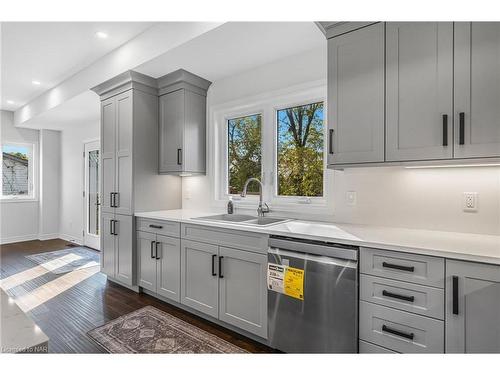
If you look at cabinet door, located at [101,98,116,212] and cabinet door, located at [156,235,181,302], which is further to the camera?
cabinet door, located at [101,98,116,212]

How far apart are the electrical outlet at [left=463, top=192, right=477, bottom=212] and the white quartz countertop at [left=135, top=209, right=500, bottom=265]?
0.55 ft

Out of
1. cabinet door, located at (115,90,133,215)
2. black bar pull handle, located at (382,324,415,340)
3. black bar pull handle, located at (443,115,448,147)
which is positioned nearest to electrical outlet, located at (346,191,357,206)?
black bar pull handle, located at (443,115,448,147)

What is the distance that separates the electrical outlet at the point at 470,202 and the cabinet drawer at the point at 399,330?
0.83 metres

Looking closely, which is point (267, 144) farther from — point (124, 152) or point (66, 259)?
point (66, 259)

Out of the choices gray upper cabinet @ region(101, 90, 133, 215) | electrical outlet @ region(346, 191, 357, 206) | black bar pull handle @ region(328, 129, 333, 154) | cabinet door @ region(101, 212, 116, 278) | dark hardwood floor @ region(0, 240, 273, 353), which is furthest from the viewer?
cabinet door @ region(101, 212, 116, 278)

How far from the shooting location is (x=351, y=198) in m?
2.34

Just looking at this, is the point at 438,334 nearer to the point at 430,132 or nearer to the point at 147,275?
the point at 430,132

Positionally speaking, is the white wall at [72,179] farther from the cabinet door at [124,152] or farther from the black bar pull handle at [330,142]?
the black bar pull handle at [330,142]

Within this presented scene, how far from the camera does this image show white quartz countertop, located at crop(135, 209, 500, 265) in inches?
55.0

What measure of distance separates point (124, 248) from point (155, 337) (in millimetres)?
1344

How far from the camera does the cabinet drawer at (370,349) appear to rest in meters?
1.58

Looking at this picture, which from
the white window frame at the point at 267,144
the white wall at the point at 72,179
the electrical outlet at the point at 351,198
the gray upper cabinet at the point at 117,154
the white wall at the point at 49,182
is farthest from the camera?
the white wall at the point at 49,182

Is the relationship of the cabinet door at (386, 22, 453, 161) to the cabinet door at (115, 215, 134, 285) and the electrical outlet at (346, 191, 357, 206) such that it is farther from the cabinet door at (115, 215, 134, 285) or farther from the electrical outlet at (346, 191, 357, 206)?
the cabinet door at (115, 215, 134, 285)

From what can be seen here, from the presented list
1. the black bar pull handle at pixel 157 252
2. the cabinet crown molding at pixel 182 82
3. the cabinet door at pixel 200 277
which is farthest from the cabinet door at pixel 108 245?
the cabinet crown molding at pixel 182 82
